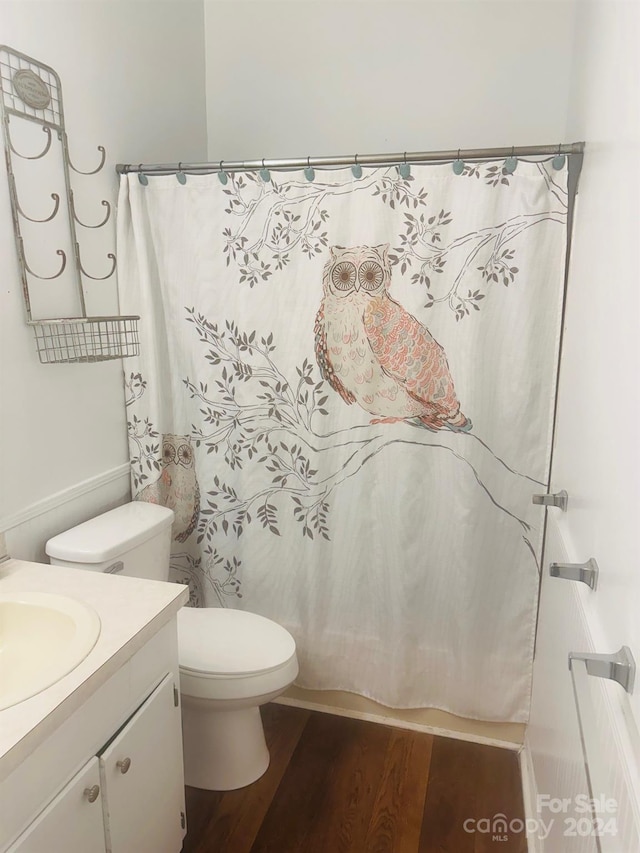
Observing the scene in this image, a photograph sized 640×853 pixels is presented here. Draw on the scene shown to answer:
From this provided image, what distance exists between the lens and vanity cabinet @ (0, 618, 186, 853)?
1000 millimetres

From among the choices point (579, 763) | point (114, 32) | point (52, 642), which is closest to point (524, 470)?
point (579, 763)

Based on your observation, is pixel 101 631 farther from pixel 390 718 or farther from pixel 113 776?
pixel 390 718

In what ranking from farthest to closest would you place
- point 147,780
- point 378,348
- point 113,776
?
1. point 378,348
2. point 147,780
3. point 113,776

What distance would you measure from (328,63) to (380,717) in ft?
7.61

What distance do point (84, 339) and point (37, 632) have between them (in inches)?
33.2

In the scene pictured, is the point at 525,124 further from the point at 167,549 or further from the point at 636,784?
the point at 636,784

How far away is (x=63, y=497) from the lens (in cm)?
177

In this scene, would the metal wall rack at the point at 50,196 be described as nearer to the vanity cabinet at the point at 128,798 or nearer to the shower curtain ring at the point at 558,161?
the vanity cabinet at the point at 128,798

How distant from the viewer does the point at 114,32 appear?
1843 millimetres

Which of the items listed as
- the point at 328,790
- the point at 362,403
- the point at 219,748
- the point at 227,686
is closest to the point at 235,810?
the point at 219,748

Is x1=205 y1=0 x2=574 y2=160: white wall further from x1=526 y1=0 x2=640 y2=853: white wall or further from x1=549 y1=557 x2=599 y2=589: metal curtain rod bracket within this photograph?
x1=549 y1=557 x2=599 y2=589: metal curtain rod bracket

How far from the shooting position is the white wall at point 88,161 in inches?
61.7

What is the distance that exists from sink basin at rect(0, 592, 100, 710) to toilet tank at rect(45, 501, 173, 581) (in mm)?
296

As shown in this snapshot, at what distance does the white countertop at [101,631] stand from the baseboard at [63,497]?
0.37 ft
